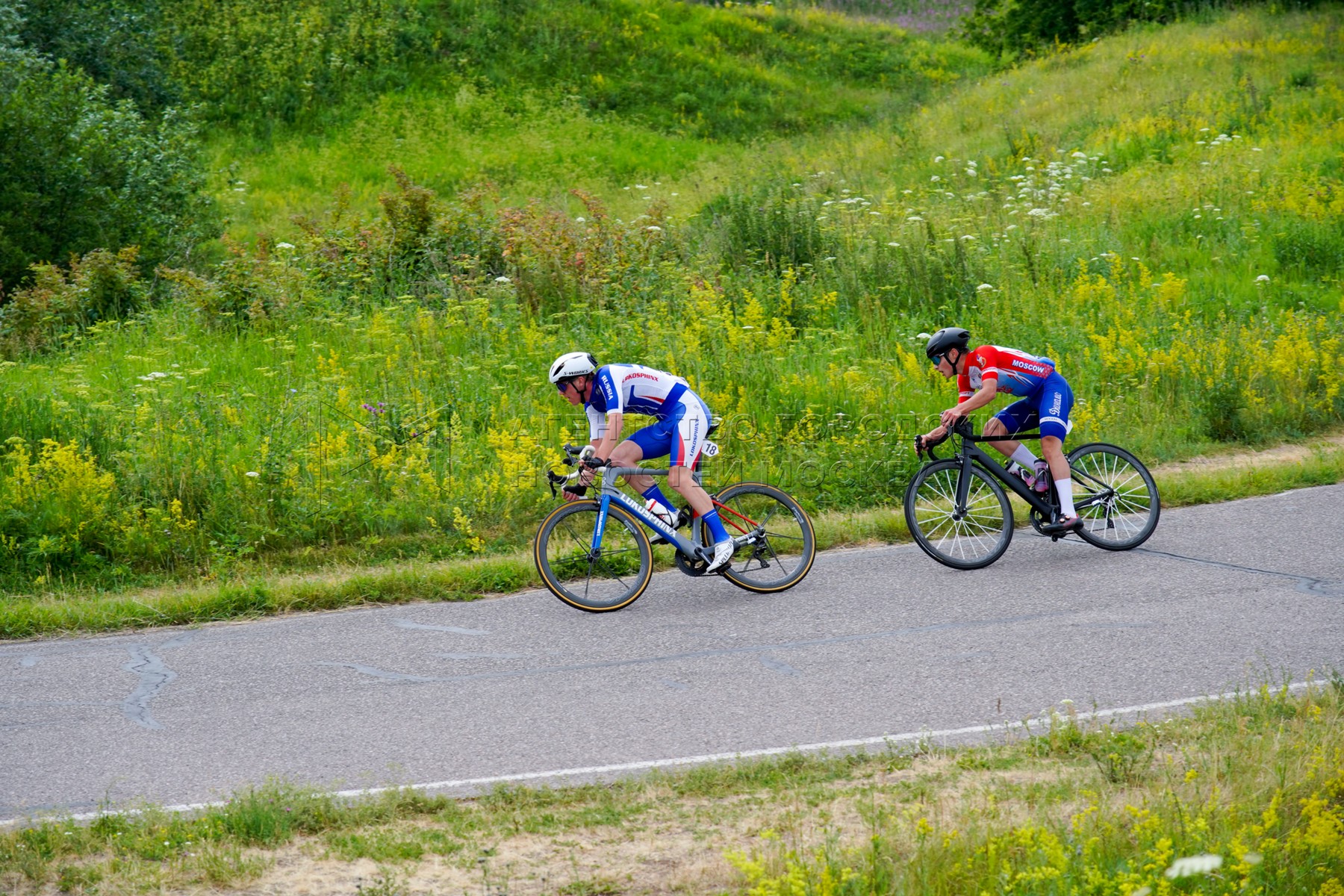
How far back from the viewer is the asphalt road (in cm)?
614

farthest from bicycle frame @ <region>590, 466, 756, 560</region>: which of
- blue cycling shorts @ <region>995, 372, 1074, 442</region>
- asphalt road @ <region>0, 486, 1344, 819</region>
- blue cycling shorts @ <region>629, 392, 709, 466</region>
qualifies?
blue cycling shorts @ <region>995, 372, 1074, 442</region>

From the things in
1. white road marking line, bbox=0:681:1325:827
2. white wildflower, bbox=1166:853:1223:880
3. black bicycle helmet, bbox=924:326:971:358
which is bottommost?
white road marking line, bbox=0:681:1325:827

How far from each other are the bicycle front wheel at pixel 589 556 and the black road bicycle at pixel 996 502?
7.11 ft

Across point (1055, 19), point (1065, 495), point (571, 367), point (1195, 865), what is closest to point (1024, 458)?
point (1065, 495)

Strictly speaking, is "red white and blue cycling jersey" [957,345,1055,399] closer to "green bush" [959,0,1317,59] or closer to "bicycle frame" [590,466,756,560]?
"bicycle frame" [590,466,756,560]

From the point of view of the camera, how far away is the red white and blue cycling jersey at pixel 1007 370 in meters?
8.97

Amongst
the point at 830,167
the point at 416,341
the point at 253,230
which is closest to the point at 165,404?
the point at 416,341

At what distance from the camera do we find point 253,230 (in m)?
24.1

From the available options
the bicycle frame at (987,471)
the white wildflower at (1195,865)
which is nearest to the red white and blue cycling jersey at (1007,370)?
the bicycle frame at (987,471)

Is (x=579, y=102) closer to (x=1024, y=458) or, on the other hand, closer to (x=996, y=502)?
(x=1024, y=458)

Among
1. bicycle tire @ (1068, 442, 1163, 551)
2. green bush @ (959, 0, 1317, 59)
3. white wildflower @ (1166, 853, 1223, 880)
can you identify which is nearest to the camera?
white wildflower @ (1166, 853, 1223, 880)

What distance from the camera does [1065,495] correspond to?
30.0 ft

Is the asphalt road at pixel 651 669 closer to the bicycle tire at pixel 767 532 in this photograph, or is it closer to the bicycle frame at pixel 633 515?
A: the bicycle tire at pixel 767 532

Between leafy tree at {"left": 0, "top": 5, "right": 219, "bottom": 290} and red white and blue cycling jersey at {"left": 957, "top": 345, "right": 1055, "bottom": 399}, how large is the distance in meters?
12.1
